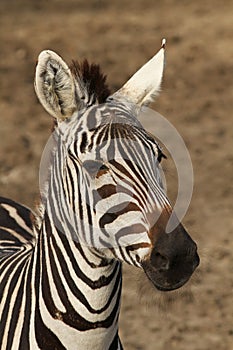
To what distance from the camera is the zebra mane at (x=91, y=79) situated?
3.90m

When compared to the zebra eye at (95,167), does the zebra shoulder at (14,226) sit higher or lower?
higher

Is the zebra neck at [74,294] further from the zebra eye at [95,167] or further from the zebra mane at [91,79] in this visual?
the zebra mane at [91,79]

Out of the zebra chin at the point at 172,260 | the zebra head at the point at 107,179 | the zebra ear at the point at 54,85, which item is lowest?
the zebra chin at the point at 172,260

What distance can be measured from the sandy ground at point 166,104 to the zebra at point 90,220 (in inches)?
10.1

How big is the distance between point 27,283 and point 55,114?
0.77 metres

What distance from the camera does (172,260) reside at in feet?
11.5

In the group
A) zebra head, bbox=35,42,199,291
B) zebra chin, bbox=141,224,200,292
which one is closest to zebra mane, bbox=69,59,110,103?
zebra head, bbox=35,42,199,291

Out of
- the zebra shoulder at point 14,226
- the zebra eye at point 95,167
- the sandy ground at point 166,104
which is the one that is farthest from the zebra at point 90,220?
the zebra shoulder at point 14,226

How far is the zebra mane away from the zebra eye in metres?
0.31

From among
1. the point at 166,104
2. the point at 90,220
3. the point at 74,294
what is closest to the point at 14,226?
the point at 74,294

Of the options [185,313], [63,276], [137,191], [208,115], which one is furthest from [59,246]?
[208,115]

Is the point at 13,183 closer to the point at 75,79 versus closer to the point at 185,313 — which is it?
the point at 185,313

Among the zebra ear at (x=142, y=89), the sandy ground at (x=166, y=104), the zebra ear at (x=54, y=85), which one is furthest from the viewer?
the sandy ground at (x=166, y=104)

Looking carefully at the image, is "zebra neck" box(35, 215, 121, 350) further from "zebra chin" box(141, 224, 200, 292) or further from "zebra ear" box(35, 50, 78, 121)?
"zebra ear" box(35, 50, 78, 121)
